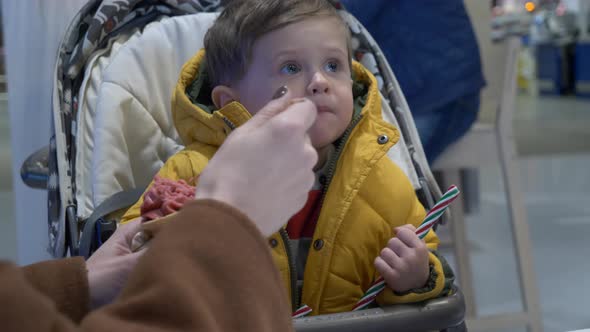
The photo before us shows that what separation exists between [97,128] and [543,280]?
1893 millimetres

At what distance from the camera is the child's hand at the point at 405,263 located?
2.95 feet

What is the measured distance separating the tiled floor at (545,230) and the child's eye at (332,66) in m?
1.42

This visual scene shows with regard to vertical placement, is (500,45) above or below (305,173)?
below

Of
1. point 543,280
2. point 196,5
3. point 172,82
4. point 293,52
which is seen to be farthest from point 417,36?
point 543,280

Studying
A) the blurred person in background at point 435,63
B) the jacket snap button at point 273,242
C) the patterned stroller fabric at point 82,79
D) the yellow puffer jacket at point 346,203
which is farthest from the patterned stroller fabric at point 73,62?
the blurred person in background at point 435,63

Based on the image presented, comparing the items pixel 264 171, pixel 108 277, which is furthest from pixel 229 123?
pixel 264 171

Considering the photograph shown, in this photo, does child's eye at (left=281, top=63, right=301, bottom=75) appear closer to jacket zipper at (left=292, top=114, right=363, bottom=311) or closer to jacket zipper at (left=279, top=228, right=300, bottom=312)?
jacket zipper at (left=292, top=114, right=363, bottom=311)

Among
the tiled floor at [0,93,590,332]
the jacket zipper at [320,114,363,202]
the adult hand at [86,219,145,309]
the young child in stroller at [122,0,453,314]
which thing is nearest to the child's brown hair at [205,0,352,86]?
the young child in stroller at [122,0,453,314]

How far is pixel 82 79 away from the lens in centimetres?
132

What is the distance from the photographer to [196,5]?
148 centimetres

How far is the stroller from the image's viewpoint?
1.16 metres

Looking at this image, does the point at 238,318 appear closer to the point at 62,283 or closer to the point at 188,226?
the point at 188,226

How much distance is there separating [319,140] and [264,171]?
539 mm

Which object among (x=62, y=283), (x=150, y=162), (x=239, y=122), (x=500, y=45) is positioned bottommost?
(x=500, y=45)
